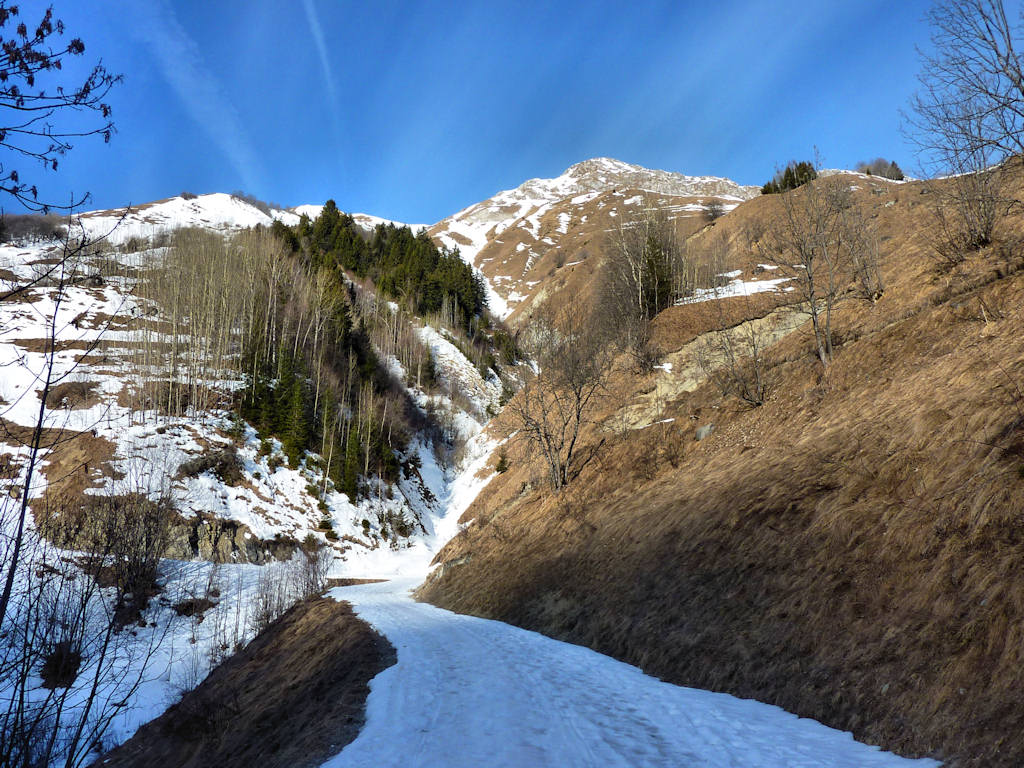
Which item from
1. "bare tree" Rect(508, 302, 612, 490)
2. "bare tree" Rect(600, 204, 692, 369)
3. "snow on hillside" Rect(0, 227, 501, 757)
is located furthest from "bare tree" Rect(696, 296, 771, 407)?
"snow on hillside" Rect(0, 227, 501, 757)

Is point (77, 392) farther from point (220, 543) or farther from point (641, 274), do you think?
point (641, 274)

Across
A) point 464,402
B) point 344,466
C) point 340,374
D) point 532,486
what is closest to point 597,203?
point 464,402

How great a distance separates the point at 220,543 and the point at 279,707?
25.5 meters

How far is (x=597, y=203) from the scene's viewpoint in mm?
162125

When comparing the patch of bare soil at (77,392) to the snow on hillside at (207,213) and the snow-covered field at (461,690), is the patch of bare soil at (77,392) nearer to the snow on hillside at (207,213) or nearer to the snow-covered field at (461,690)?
the snow-covered field at (461,690)

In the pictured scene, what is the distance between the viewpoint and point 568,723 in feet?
21.1

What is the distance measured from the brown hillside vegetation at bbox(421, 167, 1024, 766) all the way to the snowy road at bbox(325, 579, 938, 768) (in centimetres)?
61

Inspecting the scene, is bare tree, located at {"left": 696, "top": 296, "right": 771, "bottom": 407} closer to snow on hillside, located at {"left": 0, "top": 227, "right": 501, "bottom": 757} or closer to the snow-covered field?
the snow-covered field

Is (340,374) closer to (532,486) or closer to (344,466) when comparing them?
(344,466)

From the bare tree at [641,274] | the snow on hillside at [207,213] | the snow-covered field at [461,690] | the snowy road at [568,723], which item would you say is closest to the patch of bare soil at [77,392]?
the snow-covered field at [461,690]

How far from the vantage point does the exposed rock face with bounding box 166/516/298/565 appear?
30562mm

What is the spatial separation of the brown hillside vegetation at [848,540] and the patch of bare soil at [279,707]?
4812 millimetres

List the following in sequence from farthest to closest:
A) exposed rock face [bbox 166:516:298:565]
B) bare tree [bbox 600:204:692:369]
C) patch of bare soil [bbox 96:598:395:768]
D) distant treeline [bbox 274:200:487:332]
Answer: distant treeline [bbox 274:200:487:332] < bare tree [bbox 600:204:692:369] < exposed rock face [bbox 166:516:298:565] < patch of bare soil [bbox 96:598:395:768]

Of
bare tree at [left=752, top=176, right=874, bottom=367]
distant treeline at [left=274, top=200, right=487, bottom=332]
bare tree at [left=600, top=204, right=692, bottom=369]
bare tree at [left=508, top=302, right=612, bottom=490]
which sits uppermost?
distant treeline at [left=274, top=200, right=487, bottom=332]
